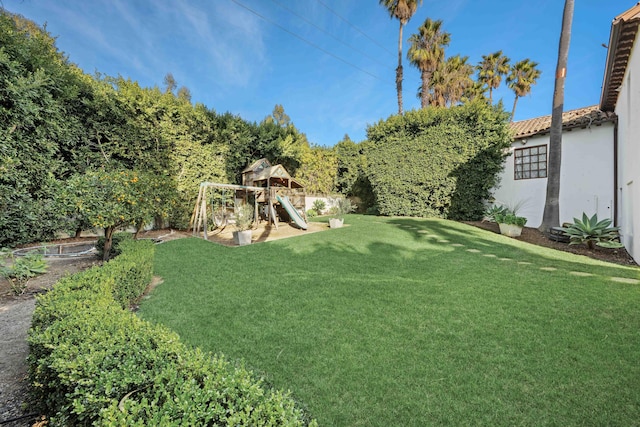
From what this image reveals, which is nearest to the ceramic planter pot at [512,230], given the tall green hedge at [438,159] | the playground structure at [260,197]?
the tall green hedge at [438,159]

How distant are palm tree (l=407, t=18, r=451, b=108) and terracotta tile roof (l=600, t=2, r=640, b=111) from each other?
938 cm

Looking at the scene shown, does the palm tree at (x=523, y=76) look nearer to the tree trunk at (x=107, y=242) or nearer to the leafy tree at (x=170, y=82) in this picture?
the tree trunk at (x=107, y=242)

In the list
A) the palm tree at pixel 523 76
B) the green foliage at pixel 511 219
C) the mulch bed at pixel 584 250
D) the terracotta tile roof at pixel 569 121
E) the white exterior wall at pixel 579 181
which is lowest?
the mulch bed at pixel 584 250

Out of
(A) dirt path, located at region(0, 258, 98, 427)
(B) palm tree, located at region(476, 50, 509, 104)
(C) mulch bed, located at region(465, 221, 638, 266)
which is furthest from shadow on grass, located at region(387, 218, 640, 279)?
(B) palm tree, located at region(476, 50, 509, 104)

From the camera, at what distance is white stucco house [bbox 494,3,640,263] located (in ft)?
18.7

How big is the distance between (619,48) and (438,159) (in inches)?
223

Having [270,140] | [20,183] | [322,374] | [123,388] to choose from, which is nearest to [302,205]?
[270,140]

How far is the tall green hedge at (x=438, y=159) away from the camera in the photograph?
1024 cm

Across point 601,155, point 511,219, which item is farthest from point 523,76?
point 511,219

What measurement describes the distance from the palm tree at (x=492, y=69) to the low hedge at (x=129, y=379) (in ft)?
75.1

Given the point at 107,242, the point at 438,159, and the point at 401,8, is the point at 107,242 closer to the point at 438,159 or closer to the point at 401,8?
the point at 438,159

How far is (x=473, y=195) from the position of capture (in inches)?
418

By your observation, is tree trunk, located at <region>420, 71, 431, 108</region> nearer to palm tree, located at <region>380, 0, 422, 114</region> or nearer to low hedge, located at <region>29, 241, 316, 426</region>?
palm tree, located at <region>380, 0, 422, 114</region>

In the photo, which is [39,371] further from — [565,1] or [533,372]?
[565,1]
